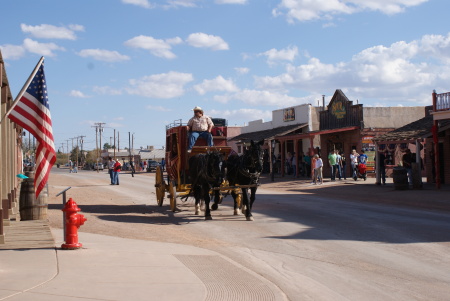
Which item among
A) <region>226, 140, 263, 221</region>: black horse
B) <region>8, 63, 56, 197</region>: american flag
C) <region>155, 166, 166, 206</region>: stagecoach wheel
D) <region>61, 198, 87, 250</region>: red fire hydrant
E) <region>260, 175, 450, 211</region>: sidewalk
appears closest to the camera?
<region>8, 63, 56, 197</region>: american flag

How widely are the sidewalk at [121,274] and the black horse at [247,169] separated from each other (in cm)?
370

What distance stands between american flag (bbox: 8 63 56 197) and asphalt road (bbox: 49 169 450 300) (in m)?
3.13

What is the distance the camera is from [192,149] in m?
15.1

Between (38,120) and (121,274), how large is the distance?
3.15m

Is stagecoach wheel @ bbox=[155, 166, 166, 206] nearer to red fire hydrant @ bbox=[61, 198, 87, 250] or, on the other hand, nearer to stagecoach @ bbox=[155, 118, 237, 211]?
stagecoach @ bbox=[155, 118, 237, 211]

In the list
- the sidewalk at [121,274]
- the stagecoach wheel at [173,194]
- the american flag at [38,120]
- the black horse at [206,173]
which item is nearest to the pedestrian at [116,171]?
the stagecoach wheel at [173,194]

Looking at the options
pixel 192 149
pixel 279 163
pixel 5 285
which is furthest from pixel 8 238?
pixel 279 163

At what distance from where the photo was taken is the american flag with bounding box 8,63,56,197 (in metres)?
8.94

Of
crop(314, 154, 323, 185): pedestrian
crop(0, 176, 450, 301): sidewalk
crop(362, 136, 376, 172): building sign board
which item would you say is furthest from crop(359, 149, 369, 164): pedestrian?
crop(0, 176, 450, 301): sidewalk

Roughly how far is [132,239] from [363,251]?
175 inches

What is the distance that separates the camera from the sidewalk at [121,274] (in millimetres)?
6406

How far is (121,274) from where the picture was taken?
24.4 feet

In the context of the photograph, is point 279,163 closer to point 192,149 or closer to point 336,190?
point 336,190

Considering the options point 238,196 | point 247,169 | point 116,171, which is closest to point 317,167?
point 116,171
